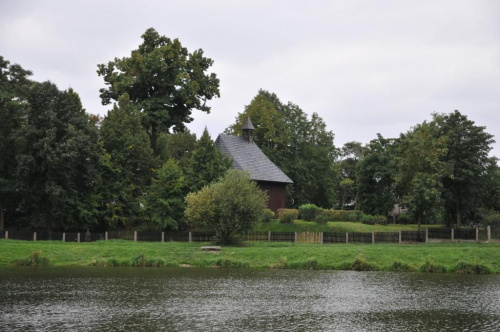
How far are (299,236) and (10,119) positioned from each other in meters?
30.7

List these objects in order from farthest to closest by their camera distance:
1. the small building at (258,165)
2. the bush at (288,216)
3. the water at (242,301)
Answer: the small building at (258,165) < the bush at (288,216) < the water at (242,301)

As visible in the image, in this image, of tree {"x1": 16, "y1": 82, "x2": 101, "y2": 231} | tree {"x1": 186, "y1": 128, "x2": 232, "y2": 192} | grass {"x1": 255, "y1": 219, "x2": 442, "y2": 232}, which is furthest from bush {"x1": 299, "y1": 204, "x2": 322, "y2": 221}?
tree {"x1": 16, "y1": 82, "x2": 101, "y2": 231}

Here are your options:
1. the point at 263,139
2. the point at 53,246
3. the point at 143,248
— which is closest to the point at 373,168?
the point at 263,139

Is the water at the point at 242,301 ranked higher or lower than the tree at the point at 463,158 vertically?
lower

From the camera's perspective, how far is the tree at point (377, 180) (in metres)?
66.9

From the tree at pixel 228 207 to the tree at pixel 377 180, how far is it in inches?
1067

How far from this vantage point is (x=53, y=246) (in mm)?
41000

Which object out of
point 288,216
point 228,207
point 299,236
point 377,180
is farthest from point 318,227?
point 377,180

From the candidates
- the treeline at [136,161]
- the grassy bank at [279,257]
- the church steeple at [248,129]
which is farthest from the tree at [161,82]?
the grassy bank at [279,257]

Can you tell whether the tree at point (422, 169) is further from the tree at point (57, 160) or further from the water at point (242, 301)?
the tree at point (57, 160)

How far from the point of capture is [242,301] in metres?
23.0

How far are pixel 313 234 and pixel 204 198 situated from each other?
1027 cm

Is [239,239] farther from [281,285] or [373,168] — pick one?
[373,168]

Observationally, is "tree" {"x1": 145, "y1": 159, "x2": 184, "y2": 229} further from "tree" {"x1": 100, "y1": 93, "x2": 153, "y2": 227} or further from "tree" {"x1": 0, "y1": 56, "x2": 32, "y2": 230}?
"tree" {"x1": 0, "y1": 56, "x2": 32, "y2": 230}
